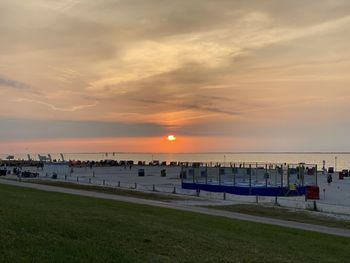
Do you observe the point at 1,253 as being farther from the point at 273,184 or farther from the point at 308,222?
the point at 273,184

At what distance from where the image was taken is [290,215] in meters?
25.0

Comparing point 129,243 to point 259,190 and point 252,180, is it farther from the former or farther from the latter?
point 252,180

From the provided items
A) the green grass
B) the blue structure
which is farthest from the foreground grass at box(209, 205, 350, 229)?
the blue structure

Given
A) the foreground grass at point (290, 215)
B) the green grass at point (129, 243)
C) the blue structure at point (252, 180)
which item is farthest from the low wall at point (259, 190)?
the green grass at point (129, 243)

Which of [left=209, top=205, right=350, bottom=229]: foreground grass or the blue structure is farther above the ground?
the blue structure

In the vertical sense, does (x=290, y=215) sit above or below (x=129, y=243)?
below

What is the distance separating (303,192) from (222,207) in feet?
60.1

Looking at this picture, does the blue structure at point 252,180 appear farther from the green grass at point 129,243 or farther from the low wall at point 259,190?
the green grass at point 129,243

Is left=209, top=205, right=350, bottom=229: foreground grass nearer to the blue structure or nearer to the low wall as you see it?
the low wall

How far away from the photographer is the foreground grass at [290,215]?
22514 mm

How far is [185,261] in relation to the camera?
9.23m

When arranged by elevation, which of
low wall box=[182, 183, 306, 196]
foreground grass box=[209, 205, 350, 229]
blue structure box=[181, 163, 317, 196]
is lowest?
foreground grass box=[209, 205, 350, 229]

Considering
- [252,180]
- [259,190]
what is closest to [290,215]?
[259,190]

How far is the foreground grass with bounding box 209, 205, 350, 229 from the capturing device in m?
22.5
